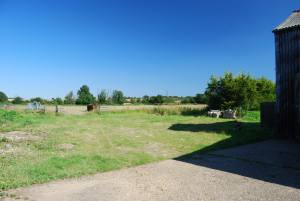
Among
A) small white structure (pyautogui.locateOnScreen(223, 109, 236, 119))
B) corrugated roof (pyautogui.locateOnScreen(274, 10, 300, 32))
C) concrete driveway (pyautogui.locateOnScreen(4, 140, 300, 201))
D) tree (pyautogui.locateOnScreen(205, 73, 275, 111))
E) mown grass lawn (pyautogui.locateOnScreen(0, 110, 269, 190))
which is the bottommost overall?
concrete driveway (pyautogui.locateOnScreen(4, 140, 300, 201))

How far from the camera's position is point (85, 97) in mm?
82375

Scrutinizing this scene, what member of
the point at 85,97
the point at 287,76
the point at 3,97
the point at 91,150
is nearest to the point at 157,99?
the point at 85,97

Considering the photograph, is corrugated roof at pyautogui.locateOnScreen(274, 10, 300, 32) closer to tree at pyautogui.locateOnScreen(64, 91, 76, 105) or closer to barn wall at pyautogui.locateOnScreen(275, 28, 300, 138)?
barn wall at pyautogui.locateOnScreen(275, 28, 300, 138)

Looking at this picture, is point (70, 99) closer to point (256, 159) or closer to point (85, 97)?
point (85, 97)

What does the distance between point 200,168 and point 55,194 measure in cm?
367

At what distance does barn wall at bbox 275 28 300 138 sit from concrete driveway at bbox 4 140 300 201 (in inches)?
187

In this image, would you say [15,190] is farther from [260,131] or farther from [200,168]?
[260,131]

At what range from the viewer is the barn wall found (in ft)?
43.3

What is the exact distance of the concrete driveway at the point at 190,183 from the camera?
568 cm

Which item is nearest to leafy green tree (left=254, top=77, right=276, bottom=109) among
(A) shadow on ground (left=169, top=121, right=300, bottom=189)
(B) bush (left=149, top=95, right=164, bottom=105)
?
(A) shadow on ground (left=169, top=121, right=300, bottom=189)

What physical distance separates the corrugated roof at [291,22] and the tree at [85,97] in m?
66.3

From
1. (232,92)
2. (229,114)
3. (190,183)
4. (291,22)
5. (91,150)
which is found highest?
(291,22)

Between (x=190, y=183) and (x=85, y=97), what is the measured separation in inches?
3071

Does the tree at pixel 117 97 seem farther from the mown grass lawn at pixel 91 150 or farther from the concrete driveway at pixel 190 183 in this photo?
the concrete driveway at pixel 190 183
